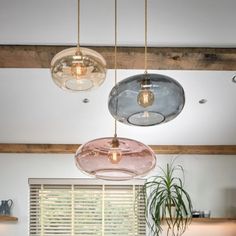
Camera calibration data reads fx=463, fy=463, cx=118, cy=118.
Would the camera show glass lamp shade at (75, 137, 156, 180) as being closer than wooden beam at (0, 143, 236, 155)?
Yes

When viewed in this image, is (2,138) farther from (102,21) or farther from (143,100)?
(143,100)

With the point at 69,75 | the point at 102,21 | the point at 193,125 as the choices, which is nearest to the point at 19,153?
the point at 193,125

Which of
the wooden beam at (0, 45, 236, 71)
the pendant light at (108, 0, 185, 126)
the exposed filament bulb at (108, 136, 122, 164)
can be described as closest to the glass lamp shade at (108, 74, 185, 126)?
the pendant light at (108, 0, 185, 126)

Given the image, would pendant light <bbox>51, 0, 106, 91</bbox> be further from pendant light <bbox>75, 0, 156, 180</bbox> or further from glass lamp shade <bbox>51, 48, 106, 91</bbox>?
pendant light <bbox>75, 0, 156, 180</bbox>

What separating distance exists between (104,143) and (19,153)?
419 centimetres

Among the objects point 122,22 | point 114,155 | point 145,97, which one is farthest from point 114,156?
point 122,22

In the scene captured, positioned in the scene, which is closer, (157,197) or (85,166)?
(85,166)

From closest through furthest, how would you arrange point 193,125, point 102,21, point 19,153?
1. point 102,21
2. point 193,125
3. point 19,153

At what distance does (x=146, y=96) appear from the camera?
2.56 m

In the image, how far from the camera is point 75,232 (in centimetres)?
686

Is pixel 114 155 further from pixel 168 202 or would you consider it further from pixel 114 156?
pixel 168 202

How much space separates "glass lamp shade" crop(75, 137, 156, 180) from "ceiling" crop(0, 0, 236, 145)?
143 cm

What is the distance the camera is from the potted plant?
251 inches

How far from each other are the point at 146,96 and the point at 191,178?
466 centimetres
